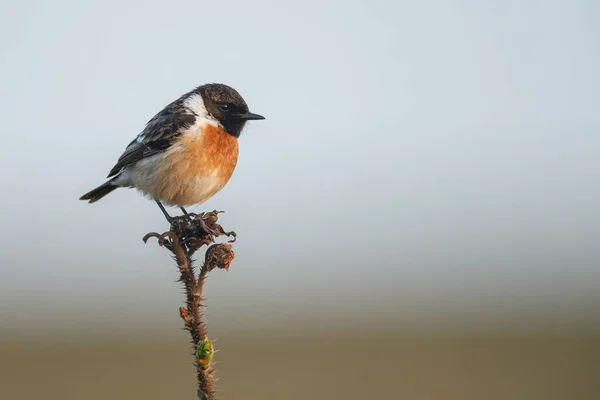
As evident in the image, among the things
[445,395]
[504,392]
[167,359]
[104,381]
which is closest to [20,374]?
[104,381]

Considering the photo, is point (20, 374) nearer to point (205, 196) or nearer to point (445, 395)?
point (445, 395)

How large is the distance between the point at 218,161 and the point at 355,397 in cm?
1037

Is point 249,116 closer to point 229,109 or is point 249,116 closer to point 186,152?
point 229,109

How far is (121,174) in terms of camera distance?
7.69 meters

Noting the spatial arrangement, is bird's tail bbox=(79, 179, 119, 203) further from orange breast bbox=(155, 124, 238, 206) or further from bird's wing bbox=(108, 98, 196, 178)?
orange breast bbox=(155, 124, 238, 206)

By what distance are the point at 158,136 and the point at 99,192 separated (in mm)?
896

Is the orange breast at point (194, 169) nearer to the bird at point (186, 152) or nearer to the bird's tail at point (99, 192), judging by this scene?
the bird at point (186, 152)

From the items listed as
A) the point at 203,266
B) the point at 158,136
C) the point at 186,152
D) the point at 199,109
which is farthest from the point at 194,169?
the point at 203,266

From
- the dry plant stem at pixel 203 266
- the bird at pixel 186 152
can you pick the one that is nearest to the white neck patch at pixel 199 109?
the bird at pixel 186 152

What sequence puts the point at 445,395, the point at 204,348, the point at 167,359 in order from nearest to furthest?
the point at 204,348 → the point at 445,395 → the point at 167,359

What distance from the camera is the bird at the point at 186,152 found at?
7258 mm

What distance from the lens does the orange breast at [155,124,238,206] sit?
285 inches

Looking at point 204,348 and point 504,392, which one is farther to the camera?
point 504,392

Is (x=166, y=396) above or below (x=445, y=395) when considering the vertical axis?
below
